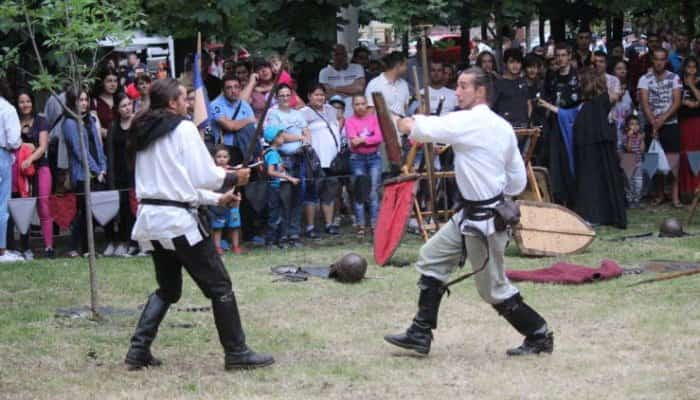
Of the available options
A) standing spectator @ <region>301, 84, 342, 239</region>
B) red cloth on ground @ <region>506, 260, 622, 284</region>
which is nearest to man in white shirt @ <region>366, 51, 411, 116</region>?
standing spectator @ <region>301, 84, 342, 239</region>

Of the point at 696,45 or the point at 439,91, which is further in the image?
the point at 696,45

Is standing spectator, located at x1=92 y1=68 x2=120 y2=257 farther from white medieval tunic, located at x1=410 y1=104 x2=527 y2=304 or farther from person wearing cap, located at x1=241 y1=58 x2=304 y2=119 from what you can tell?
white medieval tunic, located at x1=410 y1=104 x2=527 y2=304

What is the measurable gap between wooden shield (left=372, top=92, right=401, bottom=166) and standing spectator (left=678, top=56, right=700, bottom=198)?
15.3ft

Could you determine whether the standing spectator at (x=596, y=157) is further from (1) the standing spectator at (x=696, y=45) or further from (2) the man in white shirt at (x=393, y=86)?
(1) the standing spectator at (x=696, y=45)

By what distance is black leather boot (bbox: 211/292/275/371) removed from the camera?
7211 mm

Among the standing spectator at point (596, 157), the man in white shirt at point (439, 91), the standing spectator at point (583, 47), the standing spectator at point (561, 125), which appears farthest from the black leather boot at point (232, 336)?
the standing spectator at point (583, 47)

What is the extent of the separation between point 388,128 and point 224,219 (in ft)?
6.05

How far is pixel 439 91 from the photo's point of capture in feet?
44.9

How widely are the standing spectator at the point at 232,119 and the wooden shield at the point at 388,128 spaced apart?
1.48 m

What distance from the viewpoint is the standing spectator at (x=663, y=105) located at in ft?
49.3

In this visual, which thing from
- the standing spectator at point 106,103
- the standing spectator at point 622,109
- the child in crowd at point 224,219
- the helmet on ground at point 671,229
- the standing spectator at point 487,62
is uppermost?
the standing spectator at point 487,62

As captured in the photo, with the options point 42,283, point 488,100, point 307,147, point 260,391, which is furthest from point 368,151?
point 260,391

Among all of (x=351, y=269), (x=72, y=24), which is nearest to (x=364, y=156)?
(x=351, y=269)

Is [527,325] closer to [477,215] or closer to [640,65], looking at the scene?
[477,215]
